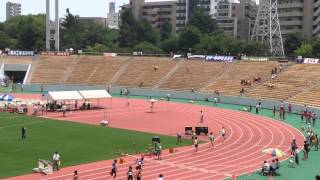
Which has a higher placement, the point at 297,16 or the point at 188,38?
the point at 297,16

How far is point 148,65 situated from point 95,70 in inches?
339

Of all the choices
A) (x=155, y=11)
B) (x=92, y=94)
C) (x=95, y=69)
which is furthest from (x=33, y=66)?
(x=155, y=11)

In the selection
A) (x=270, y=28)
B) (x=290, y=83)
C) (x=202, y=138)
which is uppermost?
(x=270, y=28)

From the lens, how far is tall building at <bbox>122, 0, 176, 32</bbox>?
176 meters

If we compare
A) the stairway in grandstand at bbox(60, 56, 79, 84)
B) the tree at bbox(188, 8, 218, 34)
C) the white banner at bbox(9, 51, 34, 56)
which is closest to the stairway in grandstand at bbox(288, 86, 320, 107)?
the stairway in grandstand at bbox(60, 56, 79, 84)

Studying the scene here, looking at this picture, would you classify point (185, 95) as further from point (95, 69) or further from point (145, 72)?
point (95, 69)

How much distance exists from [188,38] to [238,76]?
46789 millimetres

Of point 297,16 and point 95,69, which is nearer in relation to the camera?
point 95,69

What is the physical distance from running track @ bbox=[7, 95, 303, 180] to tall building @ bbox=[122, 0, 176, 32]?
111659mm

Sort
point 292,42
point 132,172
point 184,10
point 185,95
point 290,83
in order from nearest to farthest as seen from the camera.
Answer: point 132,172, point 290,83, point 185,95, point 292,42, point 184,10

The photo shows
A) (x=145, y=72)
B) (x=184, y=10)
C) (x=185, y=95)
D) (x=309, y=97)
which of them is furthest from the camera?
(x=184, y=10)

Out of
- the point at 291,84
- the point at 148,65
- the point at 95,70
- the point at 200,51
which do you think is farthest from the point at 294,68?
the point at 200,51

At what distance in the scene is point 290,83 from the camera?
66.4 metres

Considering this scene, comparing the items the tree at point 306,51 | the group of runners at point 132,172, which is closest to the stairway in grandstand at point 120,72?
the tree at point 306,51
